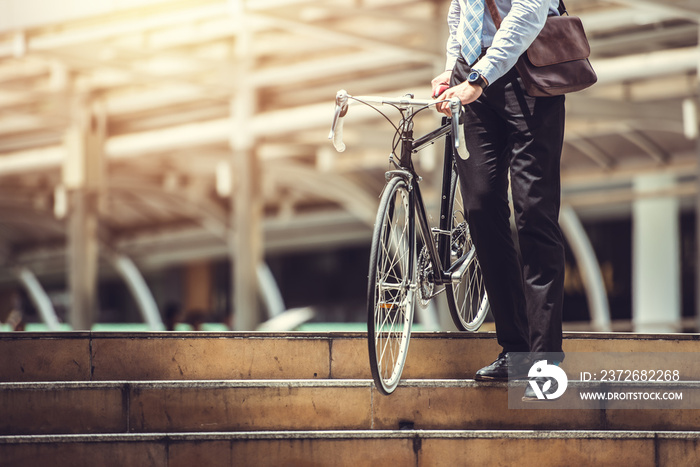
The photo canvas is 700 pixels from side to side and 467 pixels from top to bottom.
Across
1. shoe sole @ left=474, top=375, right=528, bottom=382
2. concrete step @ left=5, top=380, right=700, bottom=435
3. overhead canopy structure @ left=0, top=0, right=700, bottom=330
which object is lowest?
concrete step @ left=5, top=380, right=700, bottom=435

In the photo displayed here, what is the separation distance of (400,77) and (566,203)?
270 inches

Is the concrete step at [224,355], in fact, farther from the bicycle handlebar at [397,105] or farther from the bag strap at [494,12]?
the bag strap at [494,12]

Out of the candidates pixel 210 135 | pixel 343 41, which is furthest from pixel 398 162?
pixel 210 135

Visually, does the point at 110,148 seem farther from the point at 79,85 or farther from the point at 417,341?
the point at 417,341

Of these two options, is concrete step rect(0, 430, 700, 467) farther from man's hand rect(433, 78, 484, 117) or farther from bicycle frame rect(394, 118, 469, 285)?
man's hand rect(433, 78, 484, 117)

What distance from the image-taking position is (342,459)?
4234 millimetres

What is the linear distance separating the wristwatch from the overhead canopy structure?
810 centimetres

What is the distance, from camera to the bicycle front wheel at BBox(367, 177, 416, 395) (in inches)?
155

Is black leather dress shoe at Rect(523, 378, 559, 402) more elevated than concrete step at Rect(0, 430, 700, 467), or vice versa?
black leather dress shoe at Rect(523, 378, 559, 402)

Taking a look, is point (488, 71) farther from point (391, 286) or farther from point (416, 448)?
point (416, 448)

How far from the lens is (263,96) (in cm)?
1931

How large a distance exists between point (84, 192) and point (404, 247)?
16612 millimetres

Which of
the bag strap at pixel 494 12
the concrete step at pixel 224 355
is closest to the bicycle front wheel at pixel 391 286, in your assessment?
the concrete step at pixel 224 355

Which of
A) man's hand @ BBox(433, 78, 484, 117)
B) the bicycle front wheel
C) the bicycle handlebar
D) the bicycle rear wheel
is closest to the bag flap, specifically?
man's hand @ BBox(433, 78, 484, 117)
